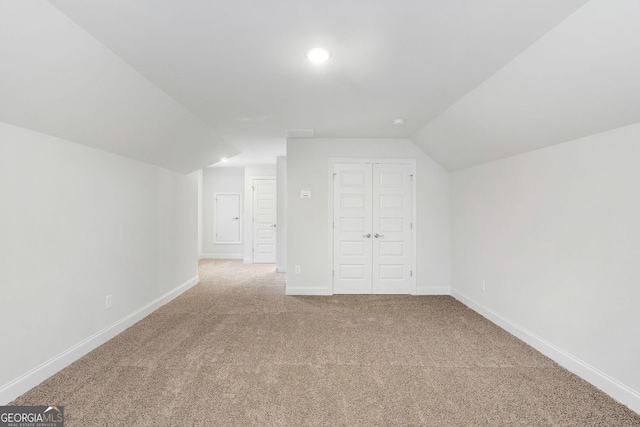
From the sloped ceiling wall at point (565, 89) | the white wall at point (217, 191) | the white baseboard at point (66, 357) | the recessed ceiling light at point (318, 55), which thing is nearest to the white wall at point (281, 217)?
the white wall at point (217, 191)

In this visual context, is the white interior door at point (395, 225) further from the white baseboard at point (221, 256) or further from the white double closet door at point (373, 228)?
the white baseboard at point (221, 256)

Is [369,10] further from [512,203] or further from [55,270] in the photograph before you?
[55,270]

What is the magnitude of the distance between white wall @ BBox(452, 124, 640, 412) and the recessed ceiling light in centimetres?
222

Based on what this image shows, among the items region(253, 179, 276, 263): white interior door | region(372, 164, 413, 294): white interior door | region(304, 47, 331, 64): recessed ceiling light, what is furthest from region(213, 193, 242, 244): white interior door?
region(304, 47, 331, 64): recessed ceiling light

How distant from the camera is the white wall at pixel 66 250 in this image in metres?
2.24

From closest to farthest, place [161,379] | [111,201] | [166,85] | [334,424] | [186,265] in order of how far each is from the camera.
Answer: [334,424]
[161,379]
[166,85]
[111,201]
[186,265]

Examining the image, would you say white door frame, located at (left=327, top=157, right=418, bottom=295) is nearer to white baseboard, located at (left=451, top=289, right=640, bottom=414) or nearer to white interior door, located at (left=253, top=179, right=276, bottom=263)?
white baseboard, located at (left=451, top=289, right=640, bottom=414)

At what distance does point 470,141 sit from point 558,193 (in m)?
1.20

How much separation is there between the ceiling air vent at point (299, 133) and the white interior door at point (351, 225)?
71 centimetres

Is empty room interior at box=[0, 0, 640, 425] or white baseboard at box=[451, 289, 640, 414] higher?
empty room interior at box=[0, 0, 640, 425]

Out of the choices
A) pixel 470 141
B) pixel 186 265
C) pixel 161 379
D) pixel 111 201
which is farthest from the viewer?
pixel 186 265

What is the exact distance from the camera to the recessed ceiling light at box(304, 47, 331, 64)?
219cm

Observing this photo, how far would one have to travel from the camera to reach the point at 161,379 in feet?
8.27

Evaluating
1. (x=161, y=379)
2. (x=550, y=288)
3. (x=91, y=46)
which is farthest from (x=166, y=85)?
(x=550, y=288)
